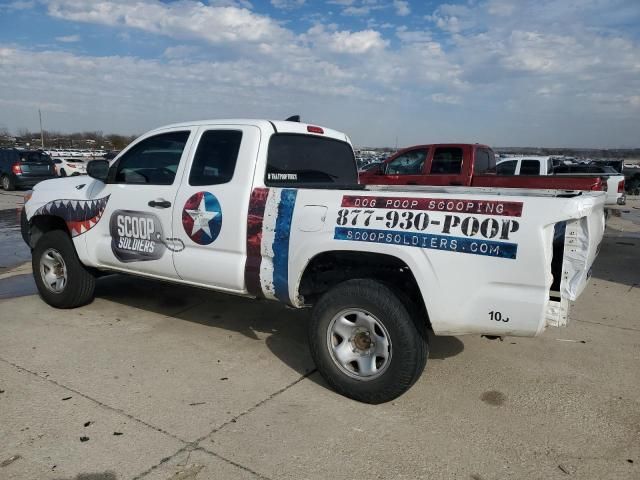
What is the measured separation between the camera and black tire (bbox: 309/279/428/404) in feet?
10.7

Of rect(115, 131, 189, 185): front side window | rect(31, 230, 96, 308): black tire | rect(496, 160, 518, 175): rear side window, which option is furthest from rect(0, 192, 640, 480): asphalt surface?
rect(496, 160, 518, 175): rear side window

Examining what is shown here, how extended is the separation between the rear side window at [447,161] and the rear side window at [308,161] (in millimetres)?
6133

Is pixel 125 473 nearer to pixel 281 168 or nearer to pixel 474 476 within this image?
pixel 474 476

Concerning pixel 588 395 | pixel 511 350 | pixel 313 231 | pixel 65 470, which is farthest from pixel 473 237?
pixel 65 470

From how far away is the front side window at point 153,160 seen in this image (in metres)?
4.55

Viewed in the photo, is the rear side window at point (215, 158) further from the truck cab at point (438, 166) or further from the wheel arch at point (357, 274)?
the truck cab at point (438, 166)

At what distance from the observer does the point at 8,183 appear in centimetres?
2066

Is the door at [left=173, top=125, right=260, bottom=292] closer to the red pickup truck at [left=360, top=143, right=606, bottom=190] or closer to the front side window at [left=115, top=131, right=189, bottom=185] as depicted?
the front side window at [left=115, top=131, right=189, bottom=185]

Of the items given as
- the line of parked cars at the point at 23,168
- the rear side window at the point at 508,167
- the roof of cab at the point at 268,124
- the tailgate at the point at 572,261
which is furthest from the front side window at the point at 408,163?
the line of parked cars at the point at 23,168

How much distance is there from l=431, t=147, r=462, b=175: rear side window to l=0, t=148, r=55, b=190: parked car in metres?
16.2

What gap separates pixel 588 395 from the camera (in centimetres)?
367

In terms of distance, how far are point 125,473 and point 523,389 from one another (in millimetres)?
2746

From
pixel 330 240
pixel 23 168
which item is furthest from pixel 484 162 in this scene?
pixel 23 168

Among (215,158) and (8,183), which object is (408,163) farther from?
(8,183)
